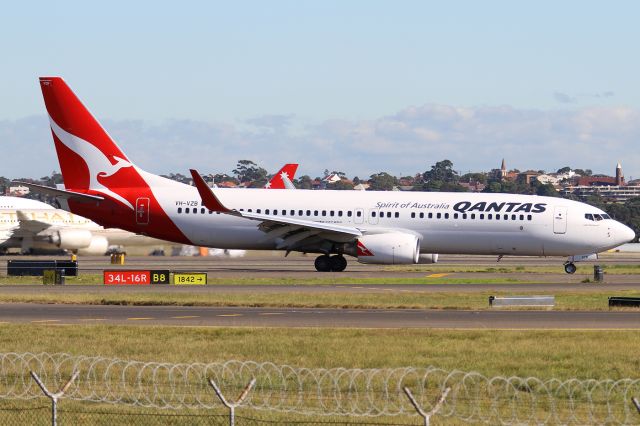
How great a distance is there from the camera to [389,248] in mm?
55906

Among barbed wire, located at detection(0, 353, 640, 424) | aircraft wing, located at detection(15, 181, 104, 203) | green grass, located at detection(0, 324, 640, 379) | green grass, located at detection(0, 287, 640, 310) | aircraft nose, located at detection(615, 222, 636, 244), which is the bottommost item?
barbed wire, located at detection(0, 353, 640, 424)

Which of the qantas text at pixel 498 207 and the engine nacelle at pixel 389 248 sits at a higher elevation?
the qantas text at pixel 498 207

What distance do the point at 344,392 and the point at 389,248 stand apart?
1408 inches

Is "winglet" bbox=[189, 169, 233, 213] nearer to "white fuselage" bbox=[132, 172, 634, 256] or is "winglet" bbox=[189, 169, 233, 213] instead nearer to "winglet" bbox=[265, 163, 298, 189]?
"white fuselage" bbox=[132, 172, 634, 256]

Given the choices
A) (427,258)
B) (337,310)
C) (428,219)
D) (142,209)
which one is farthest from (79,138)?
(337,310)

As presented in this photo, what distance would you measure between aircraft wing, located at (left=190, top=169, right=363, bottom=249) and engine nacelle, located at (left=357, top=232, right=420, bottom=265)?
726 mm

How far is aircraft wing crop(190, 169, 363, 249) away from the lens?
2130 inches

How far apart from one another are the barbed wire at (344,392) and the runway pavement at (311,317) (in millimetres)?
8641

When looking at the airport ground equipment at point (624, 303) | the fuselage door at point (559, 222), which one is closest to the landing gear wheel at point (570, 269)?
the fuselage door at point (559, 222)

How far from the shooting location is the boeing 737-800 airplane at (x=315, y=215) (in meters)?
56.9

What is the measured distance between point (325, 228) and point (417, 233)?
4996mm

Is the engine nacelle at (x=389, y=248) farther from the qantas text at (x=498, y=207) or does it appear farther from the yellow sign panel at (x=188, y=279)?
the yellow sign panel at (x=188, y=279)

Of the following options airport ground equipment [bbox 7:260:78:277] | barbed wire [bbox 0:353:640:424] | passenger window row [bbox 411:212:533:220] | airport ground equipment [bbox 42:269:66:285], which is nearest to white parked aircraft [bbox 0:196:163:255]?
airport ground equipment [bbox 7:260:78:277]

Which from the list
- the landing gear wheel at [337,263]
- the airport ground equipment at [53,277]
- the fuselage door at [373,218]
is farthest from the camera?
the landing gear wheel at [337,263]
